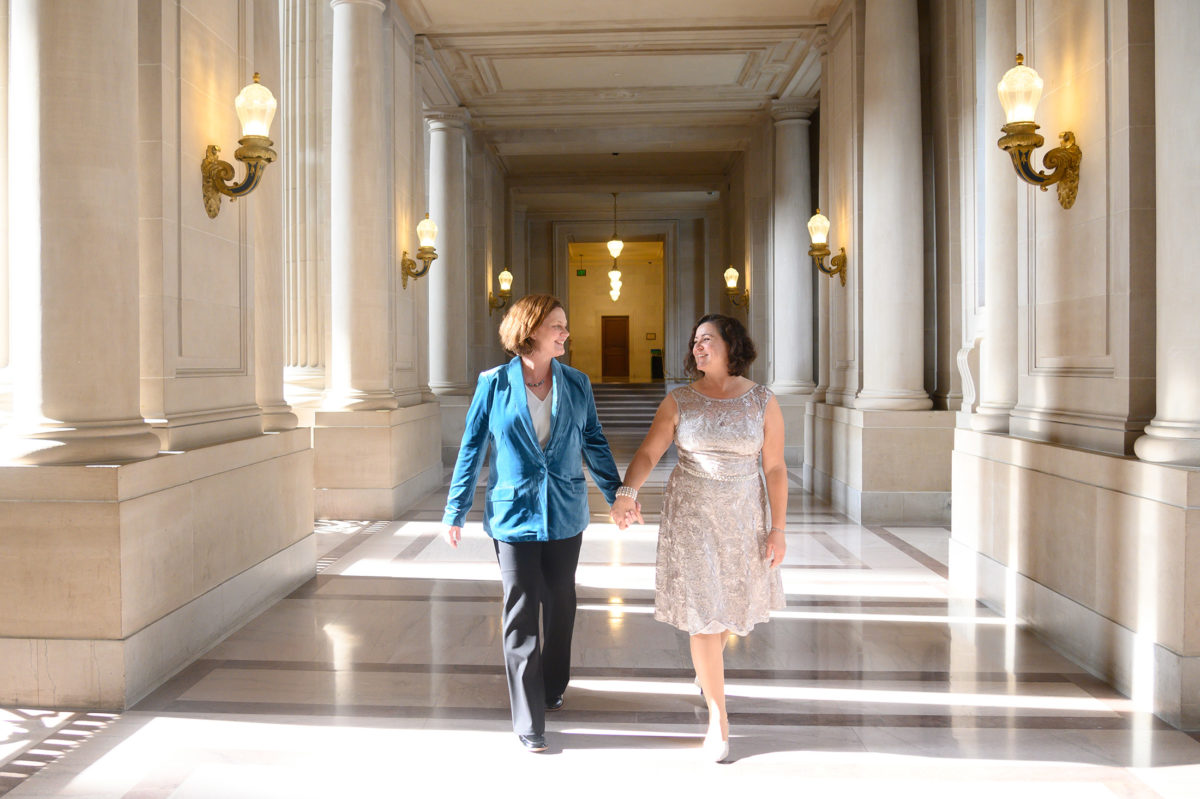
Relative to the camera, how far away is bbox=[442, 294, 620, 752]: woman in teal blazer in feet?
12.9

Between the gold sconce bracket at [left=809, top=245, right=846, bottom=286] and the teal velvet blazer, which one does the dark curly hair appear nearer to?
the teal velvet blazer

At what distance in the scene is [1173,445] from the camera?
177 inches

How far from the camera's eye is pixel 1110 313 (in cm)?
528

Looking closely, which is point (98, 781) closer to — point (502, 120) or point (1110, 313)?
point (1110, 313)

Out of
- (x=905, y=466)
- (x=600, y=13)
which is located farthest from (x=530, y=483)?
(x=600, y=13)

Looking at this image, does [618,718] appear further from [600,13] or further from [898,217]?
[600,13]

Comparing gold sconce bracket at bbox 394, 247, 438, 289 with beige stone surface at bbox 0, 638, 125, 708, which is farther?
gold sconce bracket at bbox 394, 247, 438, 289

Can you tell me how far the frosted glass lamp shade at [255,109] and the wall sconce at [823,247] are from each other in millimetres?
7283

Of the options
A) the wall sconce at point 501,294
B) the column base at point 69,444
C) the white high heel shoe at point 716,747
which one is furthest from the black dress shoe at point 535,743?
the wall sconce at point 501,294

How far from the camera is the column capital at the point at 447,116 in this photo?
641 inches

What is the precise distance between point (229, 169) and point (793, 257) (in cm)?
1156

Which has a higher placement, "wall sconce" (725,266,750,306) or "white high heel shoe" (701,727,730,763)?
"wall sconce" (725,266,750,306)

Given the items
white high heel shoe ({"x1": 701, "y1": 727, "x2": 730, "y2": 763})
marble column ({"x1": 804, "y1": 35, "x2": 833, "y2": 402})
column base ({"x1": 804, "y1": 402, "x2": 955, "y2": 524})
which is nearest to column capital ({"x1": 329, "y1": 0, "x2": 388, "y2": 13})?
marble column ({"x1": 804, "y1": 35, "x2": 833, "y2": 402})

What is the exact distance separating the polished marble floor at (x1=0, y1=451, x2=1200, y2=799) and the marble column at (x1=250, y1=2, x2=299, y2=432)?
1.56m
